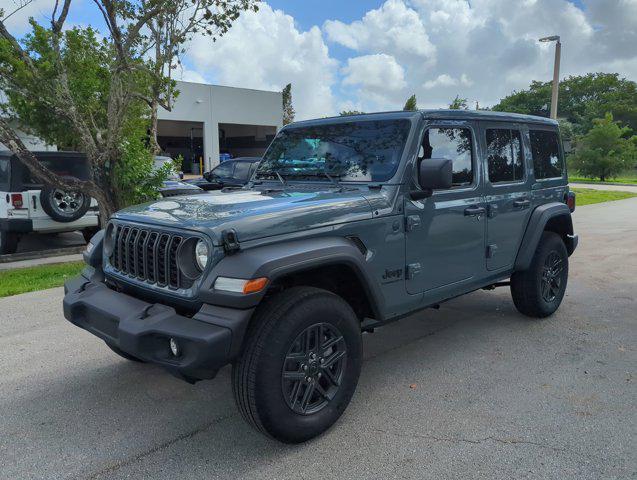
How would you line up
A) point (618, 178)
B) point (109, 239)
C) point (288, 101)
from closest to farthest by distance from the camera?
point (109, 239), point (618, 178), point (288, 101)

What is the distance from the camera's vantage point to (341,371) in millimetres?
3195

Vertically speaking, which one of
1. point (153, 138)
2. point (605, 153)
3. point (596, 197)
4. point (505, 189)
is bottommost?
point (596, 197)

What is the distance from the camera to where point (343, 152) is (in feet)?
13.0

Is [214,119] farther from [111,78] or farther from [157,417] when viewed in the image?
[157,417]

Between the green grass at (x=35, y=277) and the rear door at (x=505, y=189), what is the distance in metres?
5.62

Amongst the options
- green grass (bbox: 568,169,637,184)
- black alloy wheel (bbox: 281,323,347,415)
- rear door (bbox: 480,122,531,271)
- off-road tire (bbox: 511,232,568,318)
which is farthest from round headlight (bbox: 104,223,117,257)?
green grass (bbox: 568,169,637,184)

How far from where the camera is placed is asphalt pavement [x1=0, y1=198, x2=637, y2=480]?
285 centimetres

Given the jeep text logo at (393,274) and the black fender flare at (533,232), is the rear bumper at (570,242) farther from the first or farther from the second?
the jeep text logo at (393,274)

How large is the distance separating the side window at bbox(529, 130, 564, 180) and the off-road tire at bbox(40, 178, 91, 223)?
752 cm

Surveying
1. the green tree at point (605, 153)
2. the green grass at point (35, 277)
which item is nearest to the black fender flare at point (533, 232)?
the green grass at point (35, 277)

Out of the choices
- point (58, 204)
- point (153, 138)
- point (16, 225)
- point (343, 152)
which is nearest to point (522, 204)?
point (343, 152)

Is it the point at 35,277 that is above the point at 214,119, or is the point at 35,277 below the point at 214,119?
below

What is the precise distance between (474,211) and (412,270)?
882mm

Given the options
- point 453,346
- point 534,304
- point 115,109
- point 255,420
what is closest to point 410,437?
point 255,420
